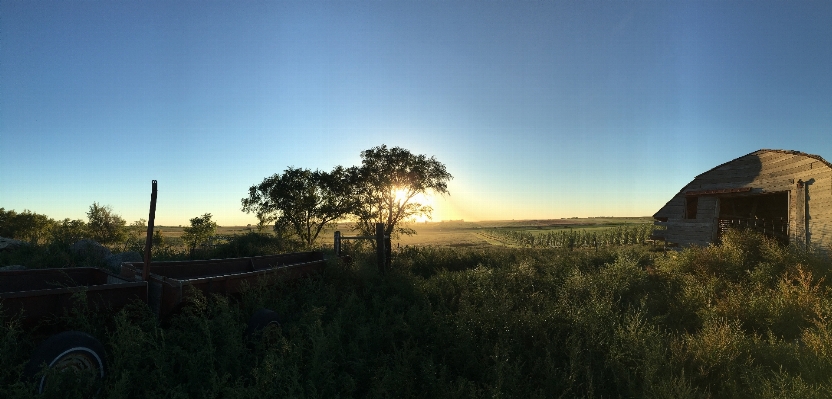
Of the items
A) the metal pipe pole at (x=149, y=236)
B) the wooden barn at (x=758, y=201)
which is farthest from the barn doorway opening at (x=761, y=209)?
the metal pipe pole at (x=149, y=236)

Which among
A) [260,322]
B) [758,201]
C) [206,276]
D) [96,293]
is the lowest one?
[260,322]

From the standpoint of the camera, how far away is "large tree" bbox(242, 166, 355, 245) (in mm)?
30453

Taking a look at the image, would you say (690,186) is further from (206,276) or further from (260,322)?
(206,276)

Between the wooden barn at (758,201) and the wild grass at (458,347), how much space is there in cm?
628

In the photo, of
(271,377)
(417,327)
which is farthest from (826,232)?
(271,377)

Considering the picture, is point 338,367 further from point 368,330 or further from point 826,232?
point 826,232

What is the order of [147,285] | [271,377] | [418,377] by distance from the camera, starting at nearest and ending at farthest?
[271,377] < [418,377] < [147,285]

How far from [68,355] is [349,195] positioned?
26455mm

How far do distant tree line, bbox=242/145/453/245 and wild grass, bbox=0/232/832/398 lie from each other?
21120 millimetres

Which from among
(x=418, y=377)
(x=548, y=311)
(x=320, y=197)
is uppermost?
(x=320, y=197)

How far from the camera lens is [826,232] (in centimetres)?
1288

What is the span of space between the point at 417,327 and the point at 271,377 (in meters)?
2.99

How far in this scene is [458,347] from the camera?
20.6 feet

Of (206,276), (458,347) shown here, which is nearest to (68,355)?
(206,276)
